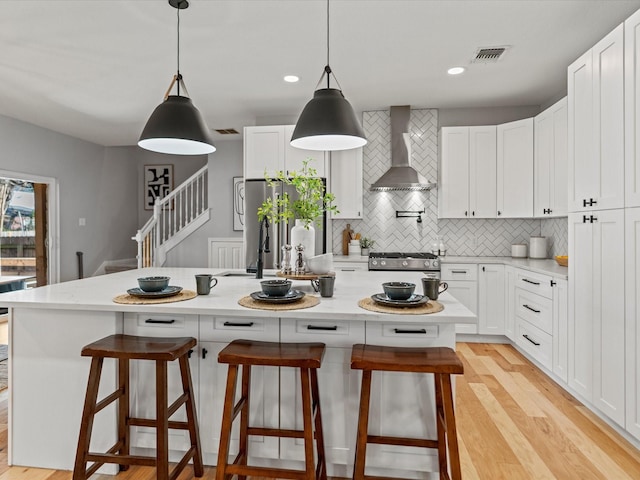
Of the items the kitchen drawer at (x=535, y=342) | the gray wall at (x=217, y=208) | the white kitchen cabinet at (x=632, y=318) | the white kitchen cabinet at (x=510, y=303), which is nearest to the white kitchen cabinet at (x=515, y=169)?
the white kitchen cabinet at (x=510, y=303)

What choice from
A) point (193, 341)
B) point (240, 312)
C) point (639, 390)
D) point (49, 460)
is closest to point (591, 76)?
point (639, 390)

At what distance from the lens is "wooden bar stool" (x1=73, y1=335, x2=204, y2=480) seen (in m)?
1.74

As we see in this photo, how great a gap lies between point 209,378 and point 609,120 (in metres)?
2.78

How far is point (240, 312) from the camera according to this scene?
1826mm

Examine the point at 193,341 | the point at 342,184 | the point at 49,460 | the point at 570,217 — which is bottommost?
the point at 49,460

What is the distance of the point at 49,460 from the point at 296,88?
12.1ft

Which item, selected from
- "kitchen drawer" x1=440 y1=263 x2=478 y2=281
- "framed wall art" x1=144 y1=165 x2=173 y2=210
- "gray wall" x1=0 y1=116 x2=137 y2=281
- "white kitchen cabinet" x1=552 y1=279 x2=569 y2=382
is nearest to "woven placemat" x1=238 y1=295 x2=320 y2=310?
"white kitchen cabinet" x1=552 y1=279 x2=569 y2=382

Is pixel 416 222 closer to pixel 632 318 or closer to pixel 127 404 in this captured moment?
pixel 632 318

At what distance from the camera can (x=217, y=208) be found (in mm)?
6699

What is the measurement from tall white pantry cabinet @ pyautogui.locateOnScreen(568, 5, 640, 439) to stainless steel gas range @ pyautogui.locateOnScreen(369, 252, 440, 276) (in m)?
1.55

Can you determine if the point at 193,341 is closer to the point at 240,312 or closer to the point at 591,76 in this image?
the point at 240,312

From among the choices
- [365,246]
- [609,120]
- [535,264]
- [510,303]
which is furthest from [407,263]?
[609,120]

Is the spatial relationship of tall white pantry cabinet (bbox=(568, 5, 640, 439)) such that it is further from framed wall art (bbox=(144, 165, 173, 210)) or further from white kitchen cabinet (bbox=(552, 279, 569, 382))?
framed wall art (bbox=(144, 165, 173, 210))

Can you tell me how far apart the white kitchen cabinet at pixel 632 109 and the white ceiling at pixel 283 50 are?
608mm
